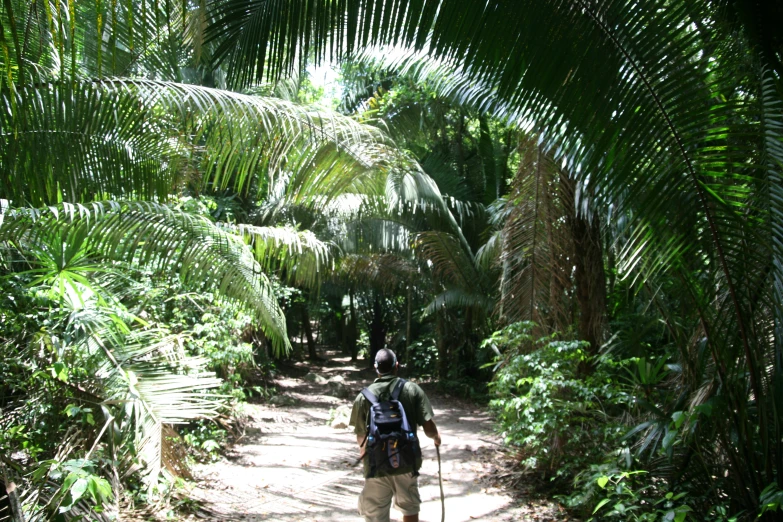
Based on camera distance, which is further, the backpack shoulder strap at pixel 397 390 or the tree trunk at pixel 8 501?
the backpack shoulder strap at pixel 397 390

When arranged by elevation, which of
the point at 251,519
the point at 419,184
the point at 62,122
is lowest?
the point at 251,519

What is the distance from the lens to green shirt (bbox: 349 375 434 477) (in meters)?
4.55

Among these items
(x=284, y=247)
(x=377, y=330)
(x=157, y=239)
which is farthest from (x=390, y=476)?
(x=377, y=330)

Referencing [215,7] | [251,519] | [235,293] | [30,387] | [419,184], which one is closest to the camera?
[215,7]

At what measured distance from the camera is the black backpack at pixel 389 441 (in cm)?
435

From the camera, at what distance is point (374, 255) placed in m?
15.6

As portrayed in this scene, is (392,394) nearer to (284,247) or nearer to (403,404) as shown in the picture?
(403,404)

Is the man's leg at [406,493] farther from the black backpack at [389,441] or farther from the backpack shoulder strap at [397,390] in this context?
the backpack shoulder strap at [397,390]

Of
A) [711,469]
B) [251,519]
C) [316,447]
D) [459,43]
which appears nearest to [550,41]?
[459,43]

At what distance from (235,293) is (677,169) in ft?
15.6

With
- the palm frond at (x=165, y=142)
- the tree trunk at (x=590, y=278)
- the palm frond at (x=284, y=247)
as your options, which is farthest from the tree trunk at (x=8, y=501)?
the tree trunk at (x=590, y=278)

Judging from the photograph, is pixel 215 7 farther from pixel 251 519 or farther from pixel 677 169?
pixel 251 519

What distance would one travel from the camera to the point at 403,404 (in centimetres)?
455

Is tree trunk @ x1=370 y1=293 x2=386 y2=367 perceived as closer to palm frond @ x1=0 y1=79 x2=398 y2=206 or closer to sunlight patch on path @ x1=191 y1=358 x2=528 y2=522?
sunlight patch on path @ x1=191 y1=358 x2=528 y2=522
